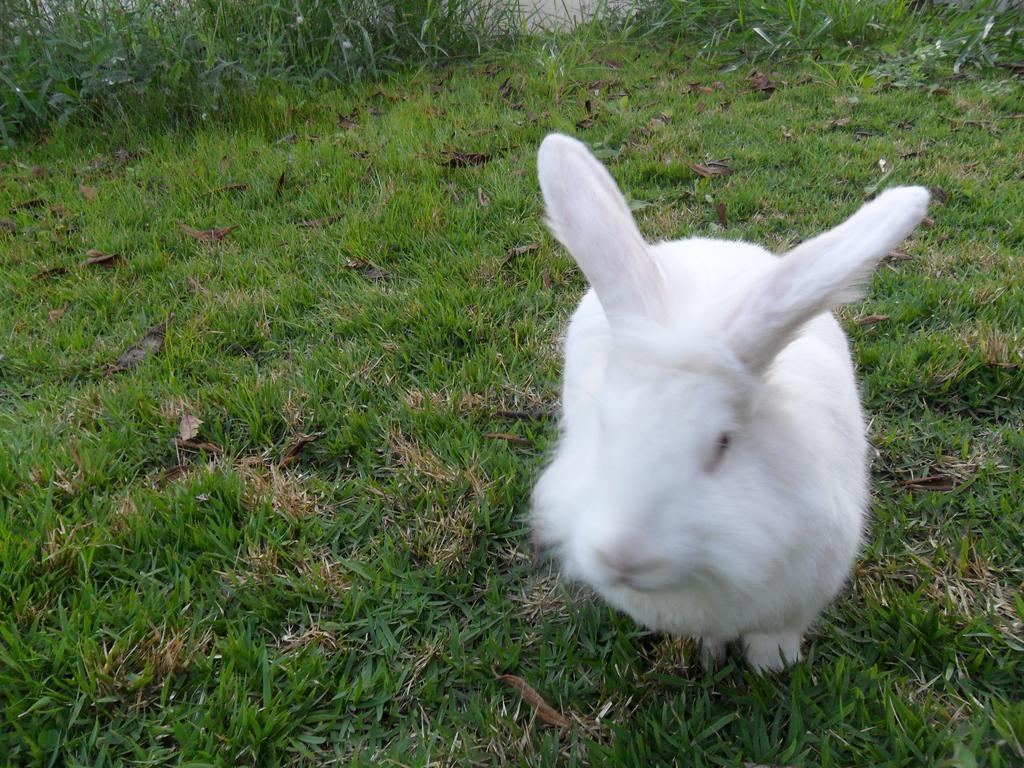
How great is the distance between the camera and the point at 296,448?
7.87 feet

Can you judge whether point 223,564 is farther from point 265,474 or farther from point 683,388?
point 683,388

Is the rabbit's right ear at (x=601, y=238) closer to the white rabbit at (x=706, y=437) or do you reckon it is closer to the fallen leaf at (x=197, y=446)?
the white rabbit at (x=706, y=437)

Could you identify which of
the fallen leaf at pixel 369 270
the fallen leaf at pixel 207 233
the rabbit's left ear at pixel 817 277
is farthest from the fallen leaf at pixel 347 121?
the rabbit's left ear at pixel 817 277

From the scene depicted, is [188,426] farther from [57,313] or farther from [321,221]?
[321,221]

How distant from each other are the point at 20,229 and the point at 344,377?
8.96 feet

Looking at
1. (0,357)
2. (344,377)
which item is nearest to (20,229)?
(0,357)

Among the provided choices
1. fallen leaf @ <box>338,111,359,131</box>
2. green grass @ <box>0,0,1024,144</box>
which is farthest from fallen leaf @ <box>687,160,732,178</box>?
fallen leaf @ <box>338,111,359,131</box>

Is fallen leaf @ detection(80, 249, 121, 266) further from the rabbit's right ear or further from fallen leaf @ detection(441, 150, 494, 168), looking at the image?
the rabbit's right ear

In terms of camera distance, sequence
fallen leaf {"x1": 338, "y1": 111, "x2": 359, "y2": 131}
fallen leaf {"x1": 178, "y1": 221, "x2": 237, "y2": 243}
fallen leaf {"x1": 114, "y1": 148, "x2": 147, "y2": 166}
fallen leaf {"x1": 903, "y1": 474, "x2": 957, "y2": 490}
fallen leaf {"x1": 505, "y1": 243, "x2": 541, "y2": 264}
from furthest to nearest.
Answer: fallen leaf {"x1": 338, "y1": 111, "x2": 359, "y2": 131} → fallen leaf {"x1": 114, "y1": 148, "x2": 147, "y2": 166} → fallen leaf {"x1": 178, "y1": 221, "x2": 237, "y2": 243} → fallen leaf {"x1": 505, "y1": 243, "x2": 541, "y2": 264} → fallen leaf {"x1": 903, "y1": 474, "x2": 957, "y2": 490}

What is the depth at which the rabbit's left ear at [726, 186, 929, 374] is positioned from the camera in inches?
47.4

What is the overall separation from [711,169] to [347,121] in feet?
9.12

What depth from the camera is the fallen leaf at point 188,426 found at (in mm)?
2426

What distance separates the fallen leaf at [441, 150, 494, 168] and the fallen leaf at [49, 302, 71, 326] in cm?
221

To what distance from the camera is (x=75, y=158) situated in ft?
16.3
